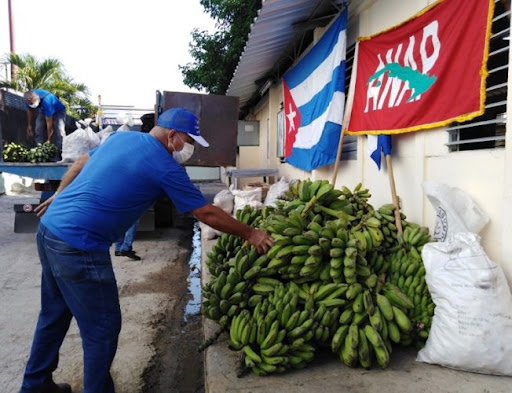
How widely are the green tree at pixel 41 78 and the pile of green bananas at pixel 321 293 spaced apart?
57.4 ft

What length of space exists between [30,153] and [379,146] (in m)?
6.07

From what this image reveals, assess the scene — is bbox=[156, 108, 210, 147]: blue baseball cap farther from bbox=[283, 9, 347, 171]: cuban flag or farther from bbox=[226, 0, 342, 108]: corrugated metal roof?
bbox=[283, 9, 347, 171]: cuban flag

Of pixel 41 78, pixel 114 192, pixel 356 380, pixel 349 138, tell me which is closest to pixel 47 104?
pixel 349 138

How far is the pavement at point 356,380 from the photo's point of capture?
236 cm

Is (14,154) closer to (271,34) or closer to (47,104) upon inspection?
(47,104)

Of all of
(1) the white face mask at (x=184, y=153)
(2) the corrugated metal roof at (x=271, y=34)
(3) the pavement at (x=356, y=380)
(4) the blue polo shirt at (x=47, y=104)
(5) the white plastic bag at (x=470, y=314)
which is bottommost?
(3) the pavement at (x=356, y=380)

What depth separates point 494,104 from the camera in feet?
9.66

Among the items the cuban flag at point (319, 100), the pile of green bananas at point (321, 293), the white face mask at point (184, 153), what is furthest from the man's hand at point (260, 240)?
the cuban flag at point (319, 100)

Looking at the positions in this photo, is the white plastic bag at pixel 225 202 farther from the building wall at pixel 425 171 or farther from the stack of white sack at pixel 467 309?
the stack of white sack at pixel 467 309

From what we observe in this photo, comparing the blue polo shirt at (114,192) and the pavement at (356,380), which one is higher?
the blue polo shirt at (114,192)

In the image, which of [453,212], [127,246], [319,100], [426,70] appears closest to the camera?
[453,212]

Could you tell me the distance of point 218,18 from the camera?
37.6 ft

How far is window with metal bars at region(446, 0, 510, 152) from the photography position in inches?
115

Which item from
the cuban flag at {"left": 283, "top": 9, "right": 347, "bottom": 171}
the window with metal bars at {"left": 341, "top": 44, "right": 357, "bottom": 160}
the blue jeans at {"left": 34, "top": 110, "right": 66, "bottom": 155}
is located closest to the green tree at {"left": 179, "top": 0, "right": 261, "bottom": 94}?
the cuban flag at {"left": 283, "top": 9, "right": 347, "bottom": 171}
